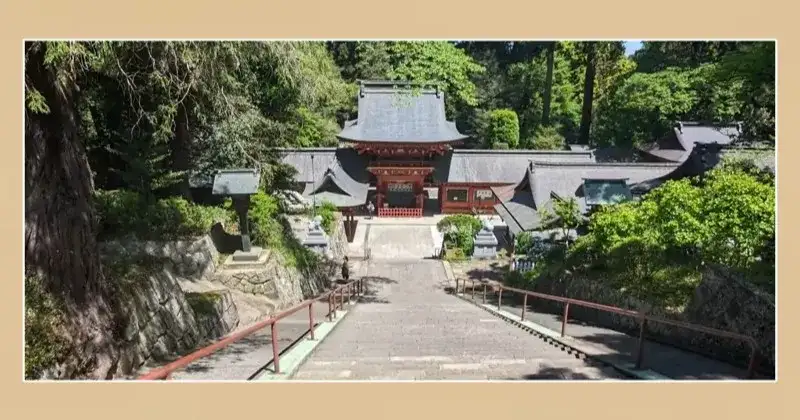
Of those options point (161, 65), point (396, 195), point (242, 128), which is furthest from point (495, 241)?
point (161, 65)

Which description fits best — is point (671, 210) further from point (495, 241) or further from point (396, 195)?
point (396, 195)

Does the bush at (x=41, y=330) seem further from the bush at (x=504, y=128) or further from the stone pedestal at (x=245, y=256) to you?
the bush at (x=504, y=128)

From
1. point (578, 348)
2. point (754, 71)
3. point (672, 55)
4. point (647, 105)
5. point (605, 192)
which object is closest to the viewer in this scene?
point (578, 348)

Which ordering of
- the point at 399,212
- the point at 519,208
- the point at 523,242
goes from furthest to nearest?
the point at 399,212 < the point at 519,208 < the point at 523,242

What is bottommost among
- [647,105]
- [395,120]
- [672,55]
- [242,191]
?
[242,191]

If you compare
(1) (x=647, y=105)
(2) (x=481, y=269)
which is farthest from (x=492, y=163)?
(2) (x=481, y=269)

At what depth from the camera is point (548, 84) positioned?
3441 centimetres

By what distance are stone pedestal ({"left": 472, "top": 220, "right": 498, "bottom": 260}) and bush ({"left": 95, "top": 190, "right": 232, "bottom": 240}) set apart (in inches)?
480

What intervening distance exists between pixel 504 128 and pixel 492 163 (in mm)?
6353

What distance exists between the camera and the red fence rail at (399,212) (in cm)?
2739

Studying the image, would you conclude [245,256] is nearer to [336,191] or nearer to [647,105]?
[336,191]

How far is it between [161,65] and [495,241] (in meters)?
16.8

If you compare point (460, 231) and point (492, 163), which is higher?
point (492, 163)

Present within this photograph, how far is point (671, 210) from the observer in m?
8.16
